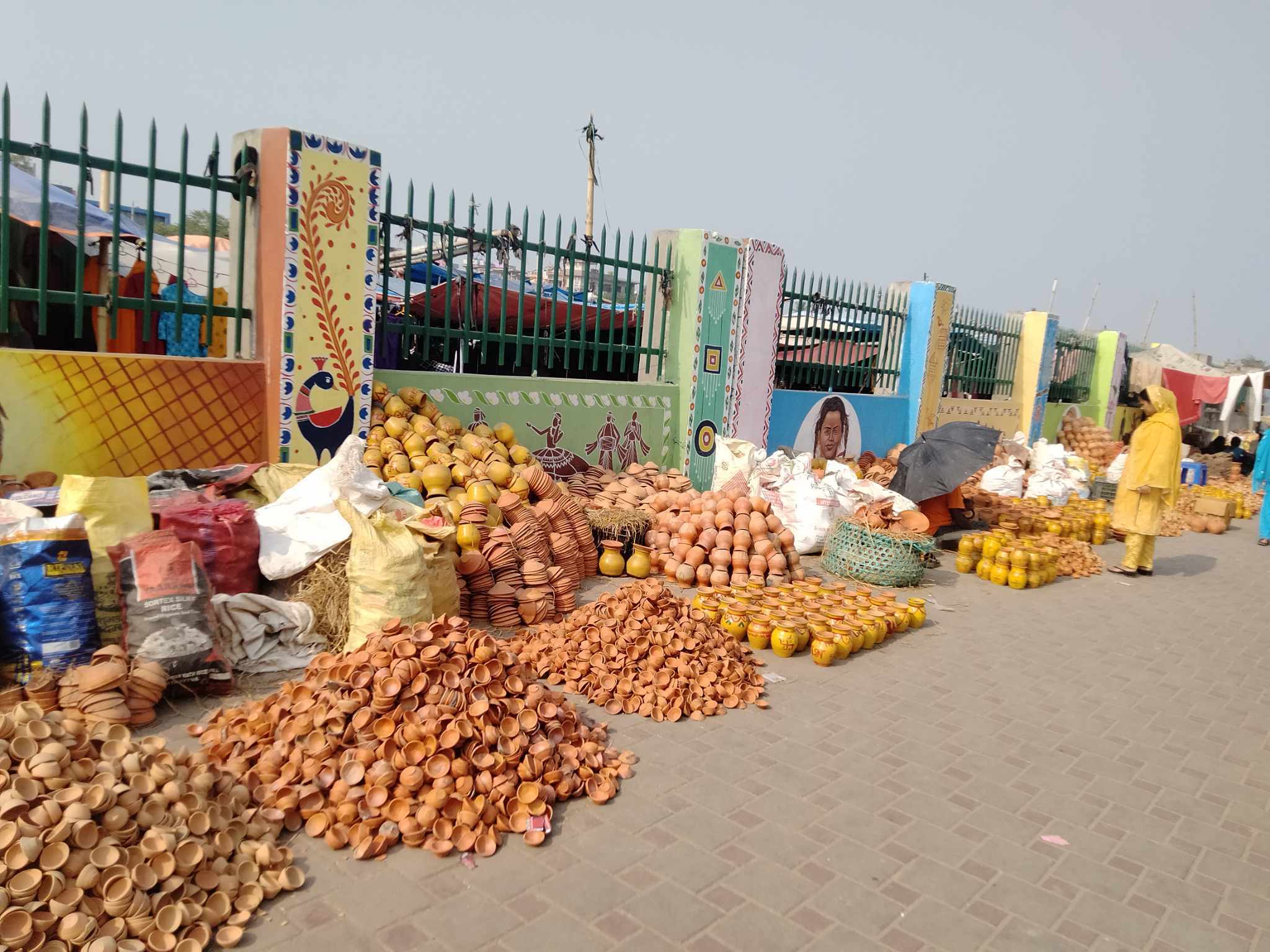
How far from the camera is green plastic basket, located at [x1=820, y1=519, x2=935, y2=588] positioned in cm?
786

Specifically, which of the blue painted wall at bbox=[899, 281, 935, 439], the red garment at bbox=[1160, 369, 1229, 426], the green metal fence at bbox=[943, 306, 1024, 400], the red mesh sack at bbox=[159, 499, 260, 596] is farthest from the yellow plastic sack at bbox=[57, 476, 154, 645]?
the red garment at bbox=[1160, 369, 1229, 426]

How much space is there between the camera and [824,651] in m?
5.56

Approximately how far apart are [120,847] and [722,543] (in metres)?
5.26

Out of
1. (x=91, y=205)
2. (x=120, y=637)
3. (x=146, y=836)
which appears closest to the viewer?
(x=146, y=836)

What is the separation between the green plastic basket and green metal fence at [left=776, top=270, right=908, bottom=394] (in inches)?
150

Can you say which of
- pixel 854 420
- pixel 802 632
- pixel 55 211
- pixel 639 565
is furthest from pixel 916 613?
pixel 55 211

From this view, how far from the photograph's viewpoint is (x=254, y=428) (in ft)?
20.4

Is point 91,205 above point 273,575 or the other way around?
above

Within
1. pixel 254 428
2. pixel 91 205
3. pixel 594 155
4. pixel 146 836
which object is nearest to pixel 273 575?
pixel 254 428

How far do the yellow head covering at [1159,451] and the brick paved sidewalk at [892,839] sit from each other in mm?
3714

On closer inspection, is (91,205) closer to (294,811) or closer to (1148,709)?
(294,811)

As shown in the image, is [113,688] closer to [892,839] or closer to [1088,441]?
[892,839]

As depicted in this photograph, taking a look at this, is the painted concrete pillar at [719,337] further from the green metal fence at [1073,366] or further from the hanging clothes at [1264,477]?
the green metal fence at [1073,366]

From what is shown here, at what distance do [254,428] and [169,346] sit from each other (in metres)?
4.10
